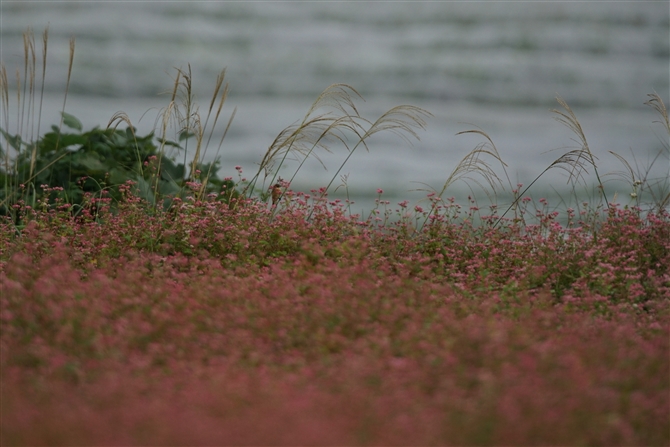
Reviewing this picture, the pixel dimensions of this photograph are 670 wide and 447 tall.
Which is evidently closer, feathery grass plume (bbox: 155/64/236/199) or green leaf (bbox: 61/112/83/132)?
feathery grass plume (bbox: 155/64/236/199)

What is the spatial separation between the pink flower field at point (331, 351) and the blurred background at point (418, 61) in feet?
4.63

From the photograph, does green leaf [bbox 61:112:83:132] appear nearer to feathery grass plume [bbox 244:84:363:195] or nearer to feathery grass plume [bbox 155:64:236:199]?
feathery grass plume [bbox 155:64:236:199]

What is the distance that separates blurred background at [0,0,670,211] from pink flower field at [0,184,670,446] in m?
1.41

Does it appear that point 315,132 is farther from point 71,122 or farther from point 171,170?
point 71,122

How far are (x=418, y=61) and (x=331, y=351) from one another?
2645 millimetres

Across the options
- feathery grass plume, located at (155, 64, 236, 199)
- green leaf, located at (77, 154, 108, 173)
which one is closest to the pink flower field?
feathery grass plume, located at (155, 64, 236, 199)

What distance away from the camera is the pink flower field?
1400 mm

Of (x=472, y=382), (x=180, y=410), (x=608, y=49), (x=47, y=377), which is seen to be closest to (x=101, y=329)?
(x=47, y=377)

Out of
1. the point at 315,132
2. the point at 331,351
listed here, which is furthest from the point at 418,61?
the point at 331,351

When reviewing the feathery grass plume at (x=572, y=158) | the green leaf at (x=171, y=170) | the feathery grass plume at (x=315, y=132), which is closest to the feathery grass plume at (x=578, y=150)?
the feathery grass plume at (x=572, y=158)

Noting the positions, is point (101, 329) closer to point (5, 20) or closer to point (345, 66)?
point (345, 66)

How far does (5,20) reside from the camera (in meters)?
4.24

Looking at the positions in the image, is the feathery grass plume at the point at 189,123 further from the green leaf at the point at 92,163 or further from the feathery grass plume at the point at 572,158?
the feathery grass plume at the point at 572,158

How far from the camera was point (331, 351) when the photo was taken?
1.84 meters
